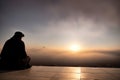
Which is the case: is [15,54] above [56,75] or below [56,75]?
Answer: above

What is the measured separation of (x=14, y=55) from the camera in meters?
9.19

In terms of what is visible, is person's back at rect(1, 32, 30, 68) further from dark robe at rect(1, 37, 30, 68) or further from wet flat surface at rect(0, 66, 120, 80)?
wet flat surface at rect(0, 66, 120, 80)

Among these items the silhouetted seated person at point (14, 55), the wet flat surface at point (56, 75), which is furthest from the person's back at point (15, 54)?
the wet flat surface at point (56, 75)

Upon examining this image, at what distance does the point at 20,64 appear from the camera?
902 centimetres

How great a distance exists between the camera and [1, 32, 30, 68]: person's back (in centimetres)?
892

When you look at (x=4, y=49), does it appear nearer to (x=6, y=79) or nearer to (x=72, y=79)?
(x=6, y=79)

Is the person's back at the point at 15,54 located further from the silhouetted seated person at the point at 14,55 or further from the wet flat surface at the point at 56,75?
the wet flat surface at the point at 56,75

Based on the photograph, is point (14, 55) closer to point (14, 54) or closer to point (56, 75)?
point (14, 54)

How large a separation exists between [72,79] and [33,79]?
1320 millimetres

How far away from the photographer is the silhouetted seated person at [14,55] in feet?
29.3

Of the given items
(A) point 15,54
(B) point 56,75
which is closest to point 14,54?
(A) point 15,54

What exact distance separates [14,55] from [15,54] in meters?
0.07

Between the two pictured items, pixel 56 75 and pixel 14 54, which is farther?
pixel 14 54

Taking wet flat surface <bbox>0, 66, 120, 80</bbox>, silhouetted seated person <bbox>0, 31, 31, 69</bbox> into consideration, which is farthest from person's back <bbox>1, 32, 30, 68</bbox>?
wet flat surface <bbox>0, 66, 120, 80</bbox>
